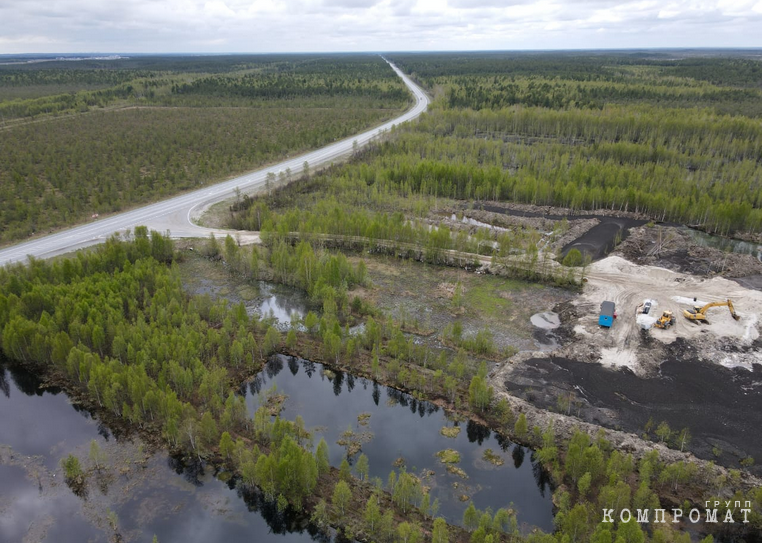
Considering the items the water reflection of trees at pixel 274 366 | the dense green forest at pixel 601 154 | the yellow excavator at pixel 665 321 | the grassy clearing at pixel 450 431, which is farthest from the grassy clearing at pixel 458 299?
the dense green forest at pixel 601 154

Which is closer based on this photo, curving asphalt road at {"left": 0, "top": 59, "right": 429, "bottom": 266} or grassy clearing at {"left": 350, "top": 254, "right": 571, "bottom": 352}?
grassy clearing at {"left": 350, "top": 254, "right": 571, "bottom": 352}

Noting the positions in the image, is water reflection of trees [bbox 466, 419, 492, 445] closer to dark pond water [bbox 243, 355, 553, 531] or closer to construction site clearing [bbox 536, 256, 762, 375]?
dark pond water [bbox 243, 355, 553, 531]

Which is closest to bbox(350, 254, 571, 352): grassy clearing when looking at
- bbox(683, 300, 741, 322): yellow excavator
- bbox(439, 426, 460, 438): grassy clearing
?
bbox(439, 426, 460, 438): grassy clearing

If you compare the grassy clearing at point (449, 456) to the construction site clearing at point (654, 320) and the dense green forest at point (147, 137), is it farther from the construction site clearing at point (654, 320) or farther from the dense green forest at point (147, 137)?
the dense green forest at point (147, 137)

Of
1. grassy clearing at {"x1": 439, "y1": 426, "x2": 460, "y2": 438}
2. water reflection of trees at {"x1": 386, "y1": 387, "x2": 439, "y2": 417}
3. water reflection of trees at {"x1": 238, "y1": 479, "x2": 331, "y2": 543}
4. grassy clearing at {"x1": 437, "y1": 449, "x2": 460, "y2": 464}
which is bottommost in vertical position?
water reflection of trees at {"x1": 238, "y1": 479, "x2": 331, "y2": 543}

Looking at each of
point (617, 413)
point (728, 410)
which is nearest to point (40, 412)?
point (617, 413)

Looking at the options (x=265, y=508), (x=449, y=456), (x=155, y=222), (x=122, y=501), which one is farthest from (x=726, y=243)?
(x=155, y=222)

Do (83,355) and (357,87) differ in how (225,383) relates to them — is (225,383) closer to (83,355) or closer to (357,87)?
(83,355)
